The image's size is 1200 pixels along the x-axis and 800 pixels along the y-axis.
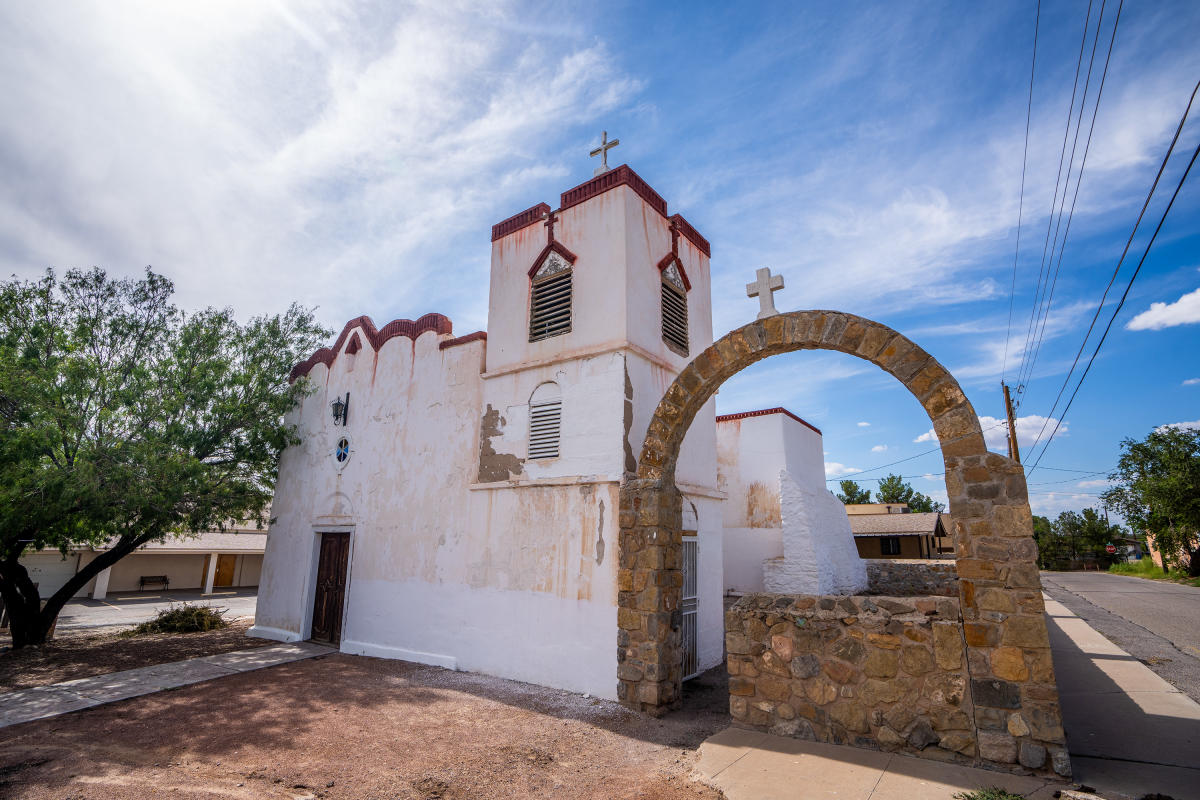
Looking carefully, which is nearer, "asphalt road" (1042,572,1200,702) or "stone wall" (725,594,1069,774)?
"stone wall" (725,594,1069,774)

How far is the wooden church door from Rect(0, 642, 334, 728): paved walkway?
2.34 ft

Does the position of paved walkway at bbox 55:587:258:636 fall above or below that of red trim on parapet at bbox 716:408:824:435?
below

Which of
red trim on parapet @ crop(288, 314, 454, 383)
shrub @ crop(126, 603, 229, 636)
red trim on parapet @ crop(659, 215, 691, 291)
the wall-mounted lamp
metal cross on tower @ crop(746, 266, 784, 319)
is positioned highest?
red trim on parapet @ crop(659, 215, 691, 291)

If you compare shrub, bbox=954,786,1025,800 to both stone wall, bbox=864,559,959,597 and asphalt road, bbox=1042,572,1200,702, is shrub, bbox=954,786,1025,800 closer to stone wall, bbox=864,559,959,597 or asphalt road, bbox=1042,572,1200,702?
asphalt road, bbox=1042,572,1200,702

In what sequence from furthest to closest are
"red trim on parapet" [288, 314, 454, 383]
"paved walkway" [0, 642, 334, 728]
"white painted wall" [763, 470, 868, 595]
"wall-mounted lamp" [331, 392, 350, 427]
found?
"white painted wall" [763, 470, 868, 595] < "wall-mounted lamp" [331, 392, 350, 427] < "red trim on parapet" [288, 314, 454, 383] < "paved walkway" [0, 642, 334, 728]

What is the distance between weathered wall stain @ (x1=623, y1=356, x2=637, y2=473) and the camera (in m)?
7.76

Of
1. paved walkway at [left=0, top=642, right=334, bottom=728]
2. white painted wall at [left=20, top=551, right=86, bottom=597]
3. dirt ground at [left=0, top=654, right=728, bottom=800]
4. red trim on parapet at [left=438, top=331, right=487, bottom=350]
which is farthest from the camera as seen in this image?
white painted wall at [left=20, top=551, right=86, bottom=597]

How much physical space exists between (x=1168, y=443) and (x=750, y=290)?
38183 mm

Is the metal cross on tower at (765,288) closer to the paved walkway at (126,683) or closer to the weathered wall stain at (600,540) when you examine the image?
the weathered wall stain at (600,540)

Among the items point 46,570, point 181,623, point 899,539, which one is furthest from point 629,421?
point 46,570

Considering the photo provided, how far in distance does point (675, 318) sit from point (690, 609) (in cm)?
462

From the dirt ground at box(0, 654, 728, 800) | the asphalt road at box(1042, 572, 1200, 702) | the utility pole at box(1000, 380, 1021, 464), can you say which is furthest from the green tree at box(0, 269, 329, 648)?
the utility pole at box(1000, 380, 1021, 464)

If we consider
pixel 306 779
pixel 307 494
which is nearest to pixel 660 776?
pixel 306 779

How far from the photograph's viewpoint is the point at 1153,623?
12.6m
